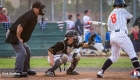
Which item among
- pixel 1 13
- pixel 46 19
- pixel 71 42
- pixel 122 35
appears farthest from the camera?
pixel 46 19

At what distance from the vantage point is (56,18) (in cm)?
1964

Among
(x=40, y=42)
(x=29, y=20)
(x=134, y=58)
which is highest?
(x=29, y=20)

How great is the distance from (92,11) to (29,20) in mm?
10820

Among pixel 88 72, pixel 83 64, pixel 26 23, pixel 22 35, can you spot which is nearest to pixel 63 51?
pixel 22 35

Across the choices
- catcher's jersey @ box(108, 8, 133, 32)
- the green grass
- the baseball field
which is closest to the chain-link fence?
the green grass

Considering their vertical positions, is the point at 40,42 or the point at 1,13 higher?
the point at 1,13

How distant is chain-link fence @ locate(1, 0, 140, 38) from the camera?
19.1 metres

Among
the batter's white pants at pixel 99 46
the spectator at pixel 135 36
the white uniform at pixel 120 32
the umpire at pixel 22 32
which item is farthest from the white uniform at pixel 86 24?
the white uniform at pixel 120 32

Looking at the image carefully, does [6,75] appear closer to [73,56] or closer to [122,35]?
[73,56]

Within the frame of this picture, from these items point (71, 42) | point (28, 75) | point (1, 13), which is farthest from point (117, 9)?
point (1, 13)

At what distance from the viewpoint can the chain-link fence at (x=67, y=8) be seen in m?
19.1

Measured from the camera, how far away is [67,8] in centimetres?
2023

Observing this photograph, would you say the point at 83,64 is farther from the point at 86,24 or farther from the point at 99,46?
the point at 86,24

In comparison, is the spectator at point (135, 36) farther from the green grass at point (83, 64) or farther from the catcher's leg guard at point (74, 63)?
the catcher's leg guard at point (74, 63)
